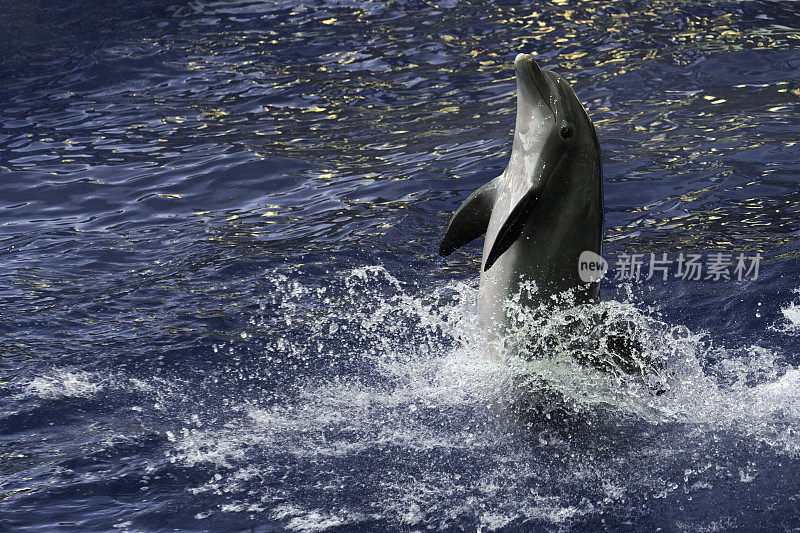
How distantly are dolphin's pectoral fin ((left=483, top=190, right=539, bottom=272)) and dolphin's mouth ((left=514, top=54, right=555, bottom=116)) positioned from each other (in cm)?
53

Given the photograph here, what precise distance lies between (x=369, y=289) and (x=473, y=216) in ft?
5.37

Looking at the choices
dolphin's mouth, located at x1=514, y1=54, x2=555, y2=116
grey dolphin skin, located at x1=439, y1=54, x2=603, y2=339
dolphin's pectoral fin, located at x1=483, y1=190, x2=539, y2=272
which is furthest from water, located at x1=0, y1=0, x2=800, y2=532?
dolphin's mouth, located at x1=514, y1=54, x2=555, y2=116

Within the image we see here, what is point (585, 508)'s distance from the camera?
169 inches

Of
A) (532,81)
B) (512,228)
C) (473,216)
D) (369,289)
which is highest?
(532,81)

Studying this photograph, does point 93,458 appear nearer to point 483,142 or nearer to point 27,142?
point 483,142

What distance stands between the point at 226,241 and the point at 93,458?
314 cm

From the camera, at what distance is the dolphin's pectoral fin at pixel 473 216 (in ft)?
17.6

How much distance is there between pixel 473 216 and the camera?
541cm

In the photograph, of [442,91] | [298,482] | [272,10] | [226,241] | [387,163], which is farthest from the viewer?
[272,10]

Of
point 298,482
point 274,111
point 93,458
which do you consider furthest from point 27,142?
point 298,482

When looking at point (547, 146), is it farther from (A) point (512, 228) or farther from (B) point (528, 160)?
(A) point (512, 228)

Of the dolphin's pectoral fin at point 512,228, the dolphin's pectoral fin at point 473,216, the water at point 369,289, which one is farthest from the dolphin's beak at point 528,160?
the water at point 369,289

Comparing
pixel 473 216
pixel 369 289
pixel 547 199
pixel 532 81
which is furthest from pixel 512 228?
pixel 369 289

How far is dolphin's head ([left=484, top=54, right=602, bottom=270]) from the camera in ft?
16.3
